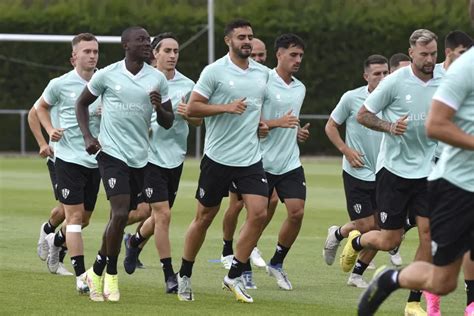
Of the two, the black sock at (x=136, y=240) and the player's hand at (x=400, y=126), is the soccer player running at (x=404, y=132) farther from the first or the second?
the black sock at (x=136, y=240)

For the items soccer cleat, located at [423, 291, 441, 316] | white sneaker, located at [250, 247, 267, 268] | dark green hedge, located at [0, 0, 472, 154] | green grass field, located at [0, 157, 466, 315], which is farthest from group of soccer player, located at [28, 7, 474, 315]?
dark green hedge, located at [0, 0, 472, 154]

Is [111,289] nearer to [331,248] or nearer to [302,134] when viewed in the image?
[302,134]

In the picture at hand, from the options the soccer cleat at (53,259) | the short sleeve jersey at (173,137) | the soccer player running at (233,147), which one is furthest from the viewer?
the soccer cleat at (53,259)

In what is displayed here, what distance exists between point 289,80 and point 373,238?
2.44 m

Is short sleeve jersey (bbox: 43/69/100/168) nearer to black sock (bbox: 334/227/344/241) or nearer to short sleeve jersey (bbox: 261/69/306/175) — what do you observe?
short sleeve jersey (bbox: 261/69/306/175)

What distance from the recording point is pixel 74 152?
1356cm

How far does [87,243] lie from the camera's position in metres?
17.5

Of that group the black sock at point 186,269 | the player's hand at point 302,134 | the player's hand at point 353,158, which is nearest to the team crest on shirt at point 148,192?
the black sock at point 186,269

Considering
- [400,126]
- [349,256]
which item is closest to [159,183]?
[349,256]

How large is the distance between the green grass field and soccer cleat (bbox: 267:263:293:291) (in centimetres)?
10

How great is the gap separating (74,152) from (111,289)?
2010 mm

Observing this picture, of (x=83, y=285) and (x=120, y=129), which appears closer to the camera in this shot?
(x=120, y=129)

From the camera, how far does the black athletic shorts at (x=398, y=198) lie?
11500 mm

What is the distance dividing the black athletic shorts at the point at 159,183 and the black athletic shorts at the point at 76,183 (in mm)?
519
